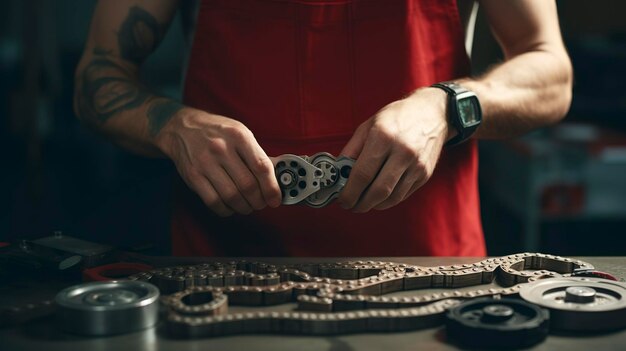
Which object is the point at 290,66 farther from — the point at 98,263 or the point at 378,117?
the point at 98,263

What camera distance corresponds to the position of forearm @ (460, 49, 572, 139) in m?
1.79

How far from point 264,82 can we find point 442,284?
0.68m

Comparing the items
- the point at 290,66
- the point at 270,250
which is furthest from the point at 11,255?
the point at 290,66

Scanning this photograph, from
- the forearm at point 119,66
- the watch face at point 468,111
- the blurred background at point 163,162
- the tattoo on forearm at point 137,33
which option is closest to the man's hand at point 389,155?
the watch face at point 468,111

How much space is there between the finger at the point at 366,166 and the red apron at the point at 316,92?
0.37 m

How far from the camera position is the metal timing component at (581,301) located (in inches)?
46.5

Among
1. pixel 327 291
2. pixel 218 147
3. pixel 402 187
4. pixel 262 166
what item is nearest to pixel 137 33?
pixel 218 147

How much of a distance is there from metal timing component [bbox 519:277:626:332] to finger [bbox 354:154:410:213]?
0.97ft

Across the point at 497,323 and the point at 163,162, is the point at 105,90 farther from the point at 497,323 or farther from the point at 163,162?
the point at 163,162

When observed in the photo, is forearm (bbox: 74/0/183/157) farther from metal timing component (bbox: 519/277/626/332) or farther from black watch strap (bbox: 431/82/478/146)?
metal timing component (bbox: 519/277/626/332)

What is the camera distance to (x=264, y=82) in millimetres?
1851

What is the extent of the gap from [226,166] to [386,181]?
0.28 m

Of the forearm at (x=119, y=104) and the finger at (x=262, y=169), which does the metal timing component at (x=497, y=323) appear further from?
the forearm at (x=119, y=104)

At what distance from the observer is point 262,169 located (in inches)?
56.1
